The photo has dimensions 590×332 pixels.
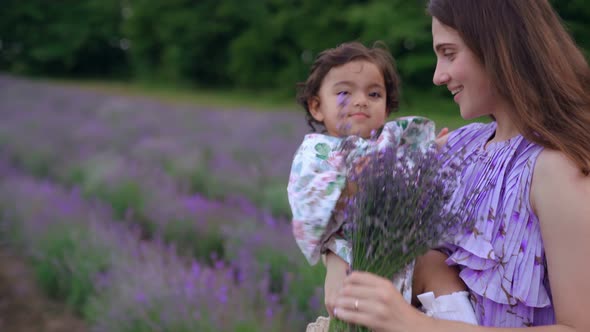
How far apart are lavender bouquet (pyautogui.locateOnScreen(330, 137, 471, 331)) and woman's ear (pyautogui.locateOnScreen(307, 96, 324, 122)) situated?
0.53 meters

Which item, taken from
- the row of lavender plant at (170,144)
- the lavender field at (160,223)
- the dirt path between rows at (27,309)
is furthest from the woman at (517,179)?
the row of lavender plant at (170,144)

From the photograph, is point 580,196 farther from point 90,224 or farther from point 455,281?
point 90,224

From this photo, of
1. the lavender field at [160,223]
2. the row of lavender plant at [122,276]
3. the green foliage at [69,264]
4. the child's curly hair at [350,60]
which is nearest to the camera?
the child's curly hair at [350,60]

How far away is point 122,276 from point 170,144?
433 cm

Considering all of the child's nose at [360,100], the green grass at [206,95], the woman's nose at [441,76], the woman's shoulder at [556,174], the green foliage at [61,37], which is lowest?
the green grass at [206,95]

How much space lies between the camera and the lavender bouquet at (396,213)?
4.35 feet

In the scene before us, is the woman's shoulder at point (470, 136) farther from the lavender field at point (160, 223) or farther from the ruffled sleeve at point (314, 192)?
the lavender field at point (160, 223)

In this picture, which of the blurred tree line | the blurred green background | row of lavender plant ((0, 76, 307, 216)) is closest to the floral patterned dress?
row of lavender plant ((0, 76, 307, 216))

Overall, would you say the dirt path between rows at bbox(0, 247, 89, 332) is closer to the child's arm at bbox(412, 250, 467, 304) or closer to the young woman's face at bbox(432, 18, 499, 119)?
the child's arm at bbox(412, 250, 467, 304)

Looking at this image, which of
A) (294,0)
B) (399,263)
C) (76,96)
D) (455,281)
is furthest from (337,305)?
(294,0)

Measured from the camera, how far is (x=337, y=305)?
1357mm

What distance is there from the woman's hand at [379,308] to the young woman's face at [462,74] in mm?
552

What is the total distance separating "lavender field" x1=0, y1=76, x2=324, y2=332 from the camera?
10.3 ft

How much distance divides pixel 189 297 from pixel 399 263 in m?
1.91
